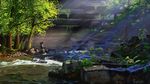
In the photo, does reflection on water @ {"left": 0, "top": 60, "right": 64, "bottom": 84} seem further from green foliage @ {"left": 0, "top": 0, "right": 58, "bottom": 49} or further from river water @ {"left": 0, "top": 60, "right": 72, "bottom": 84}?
green foliage @ {"left": 0, "top": 0, "right": 58, "bottom": 49}

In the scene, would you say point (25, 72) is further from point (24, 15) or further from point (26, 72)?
point (24, 15)

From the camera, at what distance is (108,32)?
71750mm

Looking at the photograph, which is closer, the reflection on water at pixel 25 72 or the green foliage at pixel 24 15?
the reflection on water at pixel 25 72

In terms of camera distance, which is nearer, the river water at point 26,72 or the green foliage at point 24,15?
the river water at point 26,72

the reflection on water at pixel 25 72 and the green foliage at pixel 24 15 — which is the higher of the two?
the green foliage at pixel 24 15

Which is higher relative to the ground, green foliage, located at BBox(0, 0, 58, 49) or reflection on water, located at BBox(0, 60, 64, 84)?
green foliage, located at BBox(0, 0, 58, 49)

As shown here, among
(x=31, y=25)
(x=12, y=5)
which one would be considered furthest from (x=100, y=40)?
(x=12, y=5)

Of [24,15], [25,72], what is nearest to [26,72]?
[25,72]

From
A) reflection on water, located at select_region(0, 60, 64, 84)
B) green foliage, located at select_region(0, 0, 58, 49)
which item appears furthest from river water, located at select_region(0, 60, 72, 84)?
green foliage, located at select_region(0, 0, 58, 49)

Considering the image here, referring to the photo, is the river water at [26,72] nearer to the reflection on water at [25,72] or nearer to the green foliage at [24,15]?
the reflection on water at [25,72]

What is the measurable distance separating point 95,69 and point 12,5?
24.4 m

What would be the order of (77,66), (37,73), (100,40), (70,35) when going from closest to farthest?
(77,66)
(37,73)
(100,40)
(70,35)

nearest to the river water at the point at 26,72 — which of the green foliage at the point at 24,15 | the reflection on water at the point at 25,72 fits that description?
the reflection on water at the point at 25,72

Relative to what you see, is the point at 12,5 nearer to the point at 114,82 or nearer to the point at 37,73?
the point at 37,73
